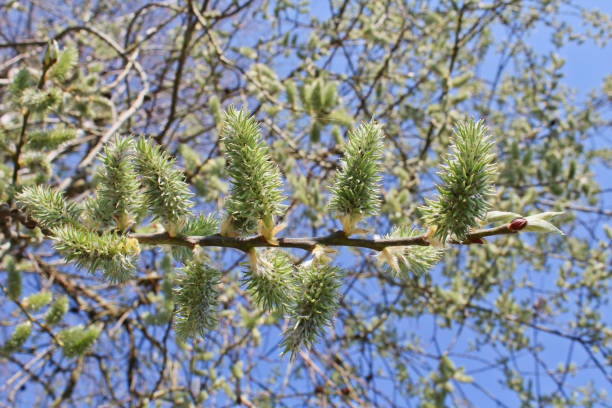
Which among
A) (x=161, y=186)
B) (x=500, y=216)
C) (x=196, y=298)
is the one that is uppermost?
(x=500, y=216)

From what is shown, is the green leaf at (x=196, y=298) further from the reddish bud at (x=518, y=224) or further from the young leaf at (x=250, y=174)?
the reddish bud at (x=518, y=224)

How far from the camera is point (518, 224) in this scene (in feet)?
2.35

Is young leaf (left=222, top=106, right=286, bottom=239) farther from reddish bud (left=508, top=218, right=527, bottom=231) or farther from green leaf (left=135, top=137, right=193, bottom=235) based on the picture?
reddish bud (left=508, top=218, right=527, bottom=231)

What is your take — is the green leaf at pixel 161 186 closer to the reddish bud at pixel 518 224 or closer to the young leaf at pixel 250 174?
the young leaf at pixel 250 174

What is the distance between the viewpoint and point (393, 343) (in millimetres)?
3961

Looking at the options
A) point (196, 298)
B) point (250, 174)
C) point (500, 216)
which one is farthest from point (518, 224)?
point (196, 298)

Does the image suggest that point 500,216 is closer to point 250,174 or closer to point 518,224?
point 518,224

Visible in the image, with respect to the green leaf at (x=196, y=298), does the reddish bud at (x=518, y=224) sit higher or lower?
higher

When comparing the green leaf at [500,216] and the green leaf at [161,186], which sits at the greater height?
the green leaf at [500,216]

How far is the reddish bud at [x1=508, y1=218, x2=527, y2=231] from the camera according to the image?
71 cm

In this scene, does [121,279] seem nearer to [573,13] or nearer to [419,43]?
[419,43]

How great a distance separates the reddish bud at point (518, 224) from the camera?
0.71m

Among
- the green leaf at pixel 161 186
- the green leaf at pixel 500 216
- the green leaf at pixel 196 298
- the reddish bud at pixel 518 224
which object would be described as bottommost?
the green leaf at pixel 196 298

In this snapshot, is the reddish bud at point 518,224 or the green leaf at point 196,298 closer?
the reddish bud at point 518,224
